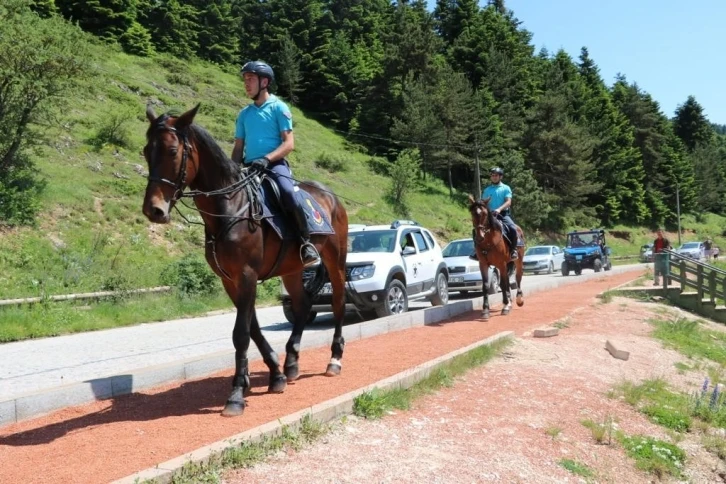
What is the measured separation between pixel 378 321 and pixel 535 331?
2.72 m

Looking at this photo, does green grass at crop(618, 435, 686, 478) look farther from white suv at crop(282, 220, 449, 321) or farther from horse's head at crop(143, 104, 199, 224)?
white suv at crop(282, 220, 449, 321)

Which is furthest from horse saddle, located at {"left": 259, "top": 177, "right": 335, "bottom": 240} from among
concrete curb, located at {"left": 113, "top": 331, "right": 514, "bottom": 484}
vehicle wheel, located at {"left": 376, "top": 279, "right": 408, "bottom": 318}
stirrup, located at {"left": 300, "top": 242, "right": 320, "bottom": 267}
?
vehicle wheel, located at {"left": 376, "top": 279, "right": 408, "bottom": 318}

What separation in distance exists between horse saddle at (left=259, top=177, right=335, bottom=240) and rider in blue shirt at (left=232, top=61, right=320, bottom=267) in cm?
6

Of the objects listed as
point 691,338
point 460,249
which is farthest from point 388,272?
point 460,249

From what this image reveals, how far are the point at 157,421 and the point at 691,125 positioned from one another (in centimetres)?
13531

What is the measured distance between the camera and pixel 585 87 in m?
90.4

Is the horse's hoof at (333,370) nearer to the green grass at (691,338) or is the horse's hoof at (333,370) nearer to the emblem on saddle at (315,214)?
the emblem on saddle at (315,214)

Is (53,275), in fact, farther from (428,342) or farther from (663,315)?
(663,315)

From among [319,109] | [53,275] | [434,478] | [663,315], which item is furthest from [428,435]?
[319,109]

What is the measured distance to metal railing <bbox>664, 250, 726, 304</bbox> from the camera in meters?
18.4

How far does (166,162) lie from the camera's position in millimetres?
5254

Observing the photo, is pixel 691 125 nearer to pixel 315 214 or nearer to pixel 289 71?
pixel 289 71

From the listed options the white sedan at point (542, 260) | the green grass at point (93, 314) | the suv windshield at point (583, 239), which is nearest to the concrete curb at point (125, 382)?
the green grass at point (93, 314)

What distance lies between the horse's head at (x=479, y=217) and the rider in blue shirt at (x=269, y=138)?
22.3ft
